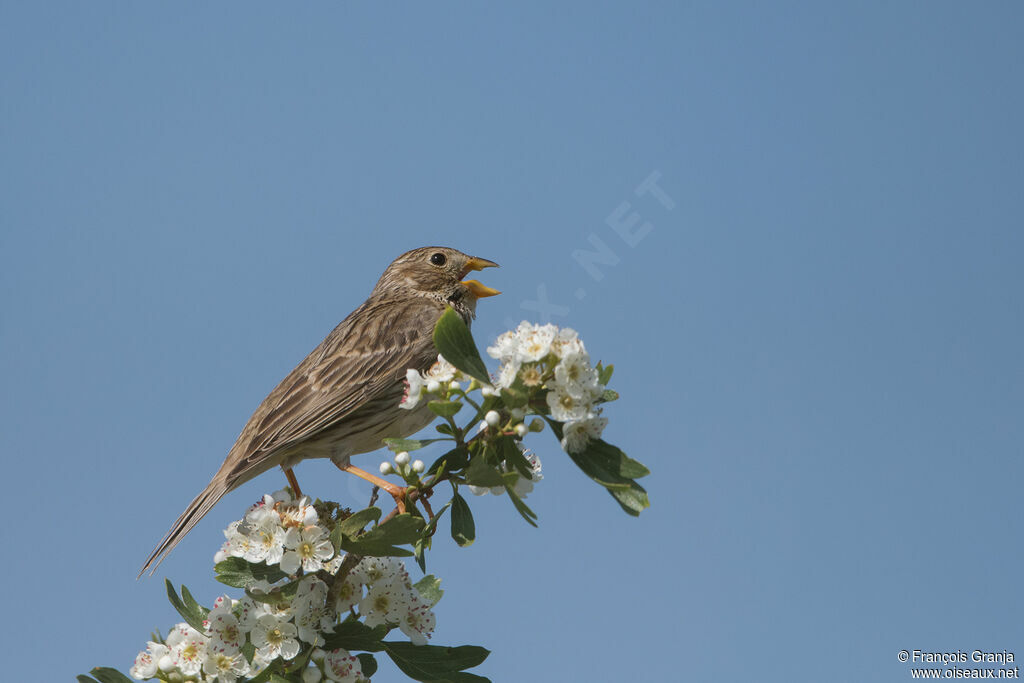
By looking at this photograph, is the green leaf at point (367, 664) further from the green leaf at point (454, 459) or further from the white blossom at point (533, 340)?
the white blossom at point (533, 340)

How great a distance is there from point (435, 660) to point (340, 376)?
3.07 metres

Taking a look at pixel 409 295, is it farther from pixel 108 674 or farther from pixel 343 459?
pixel 108 674

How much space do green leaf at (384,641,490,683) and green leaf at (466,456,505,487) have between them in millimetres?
770

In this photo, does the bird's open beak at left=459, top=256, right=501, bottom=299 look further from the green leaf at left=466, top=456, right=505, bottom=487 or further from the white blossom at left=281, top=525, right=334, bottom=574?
the white blossom at left=281, top=525, right=334, bottom=574

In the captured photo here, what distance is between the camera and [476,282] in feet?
24.9

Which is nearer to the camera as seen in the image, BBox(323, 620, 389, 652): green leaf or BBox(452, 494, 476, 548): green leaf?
BBox(323, 620, 389, 652): green leaf

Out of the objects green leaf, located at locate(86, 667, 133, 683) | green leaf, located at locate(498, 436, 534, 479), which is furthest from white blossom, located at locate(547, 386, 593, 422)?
green leaf, located at locate(86, 667, 133, 683)

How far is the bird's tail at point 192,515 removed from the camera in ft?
17.0

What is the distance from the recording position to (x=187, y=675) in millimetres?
3914

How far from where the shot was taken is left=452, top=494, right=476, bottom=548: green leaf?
396cm

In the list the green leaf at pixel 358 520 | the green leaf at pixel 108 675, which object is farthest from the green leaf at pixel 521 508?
the green leaf at pixel 108 675

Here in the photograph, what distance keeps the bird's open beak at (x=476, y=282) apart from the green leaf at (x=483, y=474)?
12.5 feet

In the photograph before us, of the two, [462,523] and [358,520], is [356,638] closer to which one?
[358,520]

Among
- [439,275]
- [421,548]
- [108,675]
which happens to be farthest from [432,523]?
[439,275]
